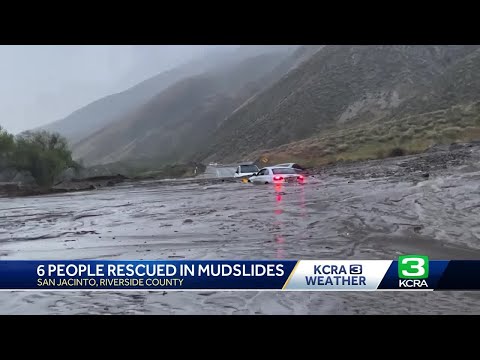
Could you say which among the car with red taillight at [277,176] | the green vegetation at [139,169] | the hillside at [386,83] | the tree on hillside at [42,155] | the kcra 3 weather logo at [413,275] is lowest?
the kcra 3 weather logo at [413,275]

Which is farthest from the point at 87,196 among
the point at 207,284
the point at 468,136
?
→ the point at 468,136

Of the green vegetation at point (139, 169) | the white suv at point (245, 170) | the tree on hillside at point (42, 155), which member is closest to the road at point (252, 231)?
the green vegetation at point (139, 169)

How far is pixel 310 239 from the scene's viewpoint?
7.73 meters

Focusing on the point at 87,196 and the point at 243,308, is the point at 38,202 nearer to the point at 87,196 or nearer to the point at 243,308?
the point at 87,196

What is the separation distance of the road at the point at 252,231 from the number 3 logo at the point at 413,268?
0.38 m

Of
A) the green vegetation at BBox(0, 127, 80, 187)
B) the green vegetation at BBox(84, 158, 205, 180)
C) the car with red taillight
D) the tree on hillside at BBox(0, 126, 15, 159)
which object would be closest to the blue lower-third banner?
the green vegetation at BBox(84, 158, 205, 180)

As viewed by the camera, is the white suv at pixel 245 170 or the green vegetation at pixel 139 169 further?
the white suv at pixel 245 170

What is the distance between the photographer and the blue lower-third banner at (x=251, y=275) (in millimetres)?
4652

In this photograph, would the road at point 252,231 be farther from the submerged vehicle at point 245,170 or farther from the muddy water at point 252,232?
the submerged vehicle at point 245,170

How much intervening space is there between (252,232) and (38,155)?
6.35 m

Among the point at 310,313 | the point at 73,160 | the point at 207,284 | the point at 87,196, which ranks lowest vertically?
the point at 310,313

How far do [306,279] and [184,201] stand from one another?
246 inches

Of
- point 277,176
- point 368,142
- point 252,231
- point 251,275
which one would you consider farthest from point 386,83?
point 251,275

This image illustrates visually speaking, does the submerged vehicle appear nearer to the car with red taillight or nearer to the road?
the car with red taillight
